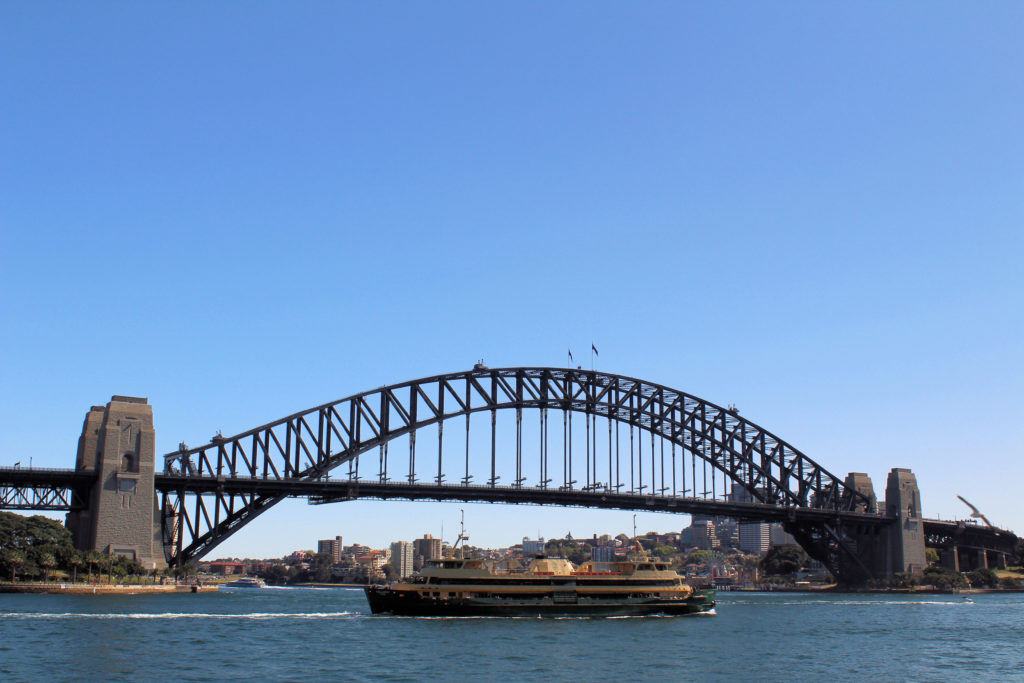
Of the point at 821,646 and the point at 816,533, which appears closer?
the point at 821,646

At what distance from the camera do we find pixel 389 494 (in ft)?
348

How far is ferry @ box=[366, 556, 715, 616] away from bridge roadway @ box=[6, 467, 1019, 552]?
25.9 metres

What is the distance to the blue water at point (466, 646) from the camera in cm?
4600

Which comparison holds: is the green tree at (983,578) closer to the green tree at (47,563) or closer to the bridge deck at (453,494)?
the bridge deck at (453,494)

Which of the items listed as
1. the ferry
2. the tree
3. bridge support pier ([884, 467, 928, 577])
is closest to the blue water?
the ferry

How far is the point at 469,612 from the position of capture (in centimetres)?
7500

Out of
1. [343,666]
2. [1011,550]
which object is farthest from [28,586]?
[1011,550]

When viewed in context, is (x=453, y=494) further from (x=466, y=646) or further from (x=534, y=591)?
(x=466, y=646)

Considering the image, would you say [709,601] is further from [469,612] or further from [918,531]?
[918,531]

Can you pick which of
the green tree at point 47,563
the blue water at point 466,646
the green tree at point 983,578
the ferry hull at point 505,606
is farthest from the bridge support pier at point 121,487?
the green tree at point 983,578

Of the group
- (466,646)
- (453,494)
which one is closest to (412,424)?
(453,494)

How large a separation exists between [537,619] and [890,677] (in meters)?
32.3

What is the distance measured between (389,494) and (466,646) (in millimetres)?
50547

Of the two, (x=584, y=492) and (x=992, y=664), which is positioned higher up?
(x=584, y=492)
